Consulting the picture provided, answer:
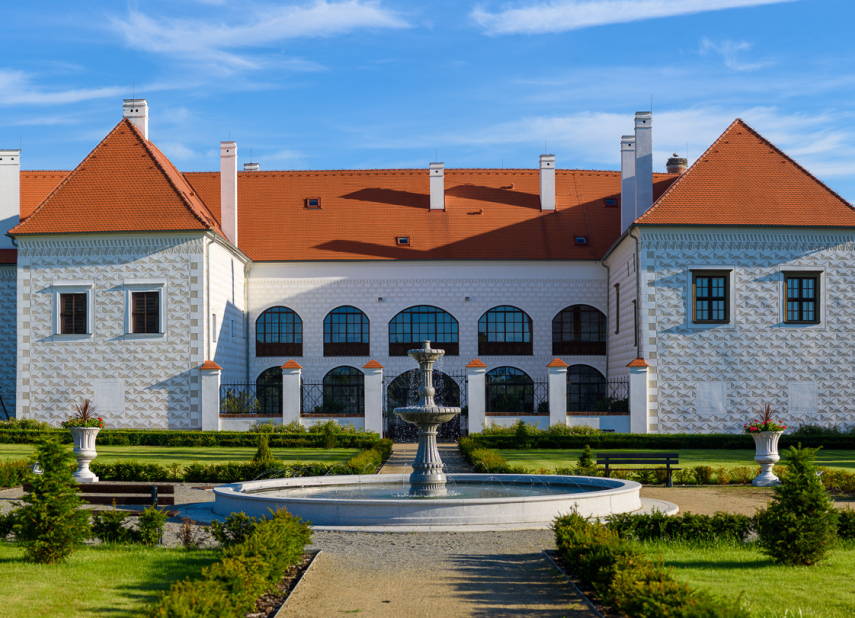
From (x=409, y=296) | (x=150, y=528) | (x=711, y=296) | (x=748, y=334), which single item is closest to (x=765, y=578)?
(x=150, y=528)

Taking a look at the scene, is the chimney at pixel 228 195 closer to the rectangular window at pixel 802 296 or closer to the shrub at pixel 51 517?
the rectangular window at pixel 802 296

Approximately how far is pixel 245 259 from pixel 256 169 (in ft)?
27.6

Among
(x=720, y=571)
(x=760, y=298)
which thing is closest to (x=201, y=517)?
(x=720, y=571)

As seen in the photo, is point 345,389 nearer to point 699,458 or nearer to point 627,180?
point 627,180

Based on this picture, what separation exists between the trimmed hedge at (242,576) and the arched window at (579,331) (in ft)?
83.5

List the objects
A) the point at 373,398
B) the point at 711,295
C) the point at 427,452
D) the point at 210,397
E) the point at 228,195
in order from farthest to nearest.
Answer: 1. the point at 228,195
2. the point at 711,295
3. the point at 373,398
4. the point at 210,397
5. the point at 427,452

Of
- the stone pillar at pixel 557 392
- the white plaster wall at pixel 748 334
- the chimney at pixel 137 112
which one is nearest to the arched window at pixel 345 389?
the stone pillar at pixel 557 392

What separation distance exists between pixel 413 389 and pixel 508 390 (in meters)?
3.74

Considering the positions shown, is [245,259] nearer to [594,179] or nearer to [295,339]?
[295,339]

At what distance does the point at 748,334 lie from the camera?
29.0m

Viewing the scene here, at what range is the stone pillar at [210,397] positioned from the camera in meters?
28.4

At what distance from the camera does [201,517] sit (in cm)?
1241

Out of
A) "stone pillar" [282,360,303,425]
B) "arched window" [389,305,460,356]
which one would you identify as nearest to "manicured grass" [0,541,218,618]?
"stone pillar" [282,360,303,425]

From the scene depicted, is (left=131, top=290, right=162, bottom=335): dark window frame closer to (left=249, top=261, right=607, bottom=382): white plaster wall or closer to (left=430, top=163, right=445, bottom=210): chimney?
(left=249, top=261, right=607, bottom=382): white plaster wall
